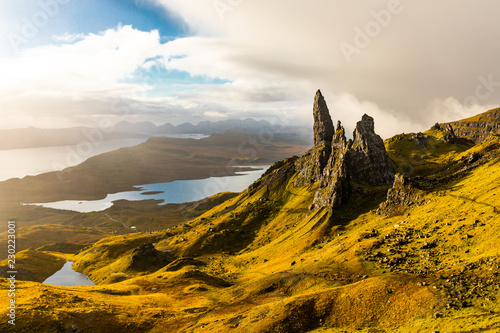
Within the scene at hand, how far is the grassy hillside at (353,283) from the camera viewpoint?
58156mm

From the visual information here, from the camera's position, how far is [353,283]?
2904 inches

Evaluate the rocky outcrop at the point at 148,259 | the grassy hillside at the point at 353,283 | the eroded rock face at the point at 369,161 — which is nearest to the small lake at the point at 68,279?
the rocky outcrop at the point at 148,259

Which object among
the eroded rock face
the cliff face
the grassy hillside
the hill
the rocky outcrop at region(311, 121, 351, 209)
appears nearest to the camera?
the grassy hillside

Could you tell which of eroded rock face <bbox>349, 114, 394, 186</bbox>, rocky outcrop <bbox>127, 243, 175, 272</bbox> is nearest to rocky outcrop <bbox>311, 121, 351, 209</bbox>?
eroded rock face <bbox>349, 114, 394, 186</bbox>

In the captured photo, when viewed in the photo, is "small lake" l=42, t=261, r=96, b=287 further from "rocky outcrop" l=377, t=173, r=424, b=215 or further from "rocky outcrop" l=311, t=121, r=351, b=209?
"rocky outcrop" l=377, t=173, r=424, b=215

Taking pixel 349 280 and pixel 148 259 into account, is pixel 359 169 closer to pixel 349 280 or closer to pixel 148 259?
pixel 349 280

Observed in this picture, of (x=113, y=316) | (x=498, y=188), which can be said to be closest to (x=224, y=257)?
(x=113, y=316)

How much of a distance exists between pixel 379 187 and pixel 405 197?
4100cm

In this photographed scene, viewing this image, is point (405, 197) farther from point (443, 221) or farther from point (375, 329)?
point (375, 329)

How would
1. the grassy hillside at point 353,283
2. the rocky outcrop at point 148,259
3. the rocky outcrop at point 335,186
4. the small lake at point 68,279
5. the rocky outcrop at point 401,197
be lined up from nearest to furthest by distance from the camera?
the grassy hillside at point 353,283, the rocky outcrop at point 401,197, the rocky outcrop at point 335,186, the rocky outcrop at point 148,259, the small lake at point 68,279

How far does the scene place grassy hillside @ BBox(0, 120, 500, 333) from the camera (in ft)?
191

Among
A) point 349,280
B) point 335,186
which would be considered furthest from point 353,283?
point 335,186

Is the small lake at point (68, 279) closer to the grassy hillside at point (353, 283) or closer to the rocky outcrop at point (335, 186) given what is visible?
the grassy hillside at point (353, 283)

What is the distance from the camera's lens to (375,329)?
56.7 meters
